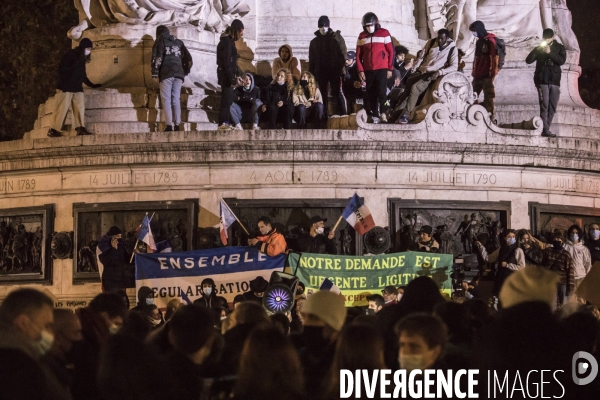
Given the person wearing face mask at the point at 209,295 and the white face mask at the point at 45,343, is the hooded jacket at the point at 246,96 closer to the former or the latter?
the person wearing face mask at the point at 209,295

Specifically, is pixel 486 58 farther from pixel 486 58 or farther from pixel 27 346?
pixel 27 346

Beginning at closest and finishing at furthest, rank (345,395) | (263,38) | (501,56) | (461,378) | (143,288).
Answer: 1. (345,395)
2. (461,378)
3. (143,288)
4. (501,56)
5. (263,38)

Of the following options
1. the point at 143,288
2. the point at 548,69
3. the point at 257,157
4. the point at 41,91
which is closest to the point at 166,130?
the point at 257,157

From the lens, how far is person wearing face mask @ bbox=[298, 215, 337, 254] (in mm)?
19297

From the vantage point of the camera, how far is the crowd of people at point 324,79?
69.1ft

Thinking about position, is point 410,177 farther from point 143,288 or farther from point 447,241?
point 143,288

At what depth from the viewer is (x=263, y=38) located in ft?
80.0

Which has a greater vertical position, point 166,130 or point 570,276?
point 166,130

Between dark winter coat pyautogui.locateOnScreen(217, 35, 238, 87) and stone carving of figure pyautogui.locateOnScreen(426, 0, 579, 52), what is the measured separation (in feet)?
17.7

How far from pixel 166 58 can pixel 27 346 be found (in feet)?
45.8

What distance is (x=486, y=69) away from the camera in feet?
71.7

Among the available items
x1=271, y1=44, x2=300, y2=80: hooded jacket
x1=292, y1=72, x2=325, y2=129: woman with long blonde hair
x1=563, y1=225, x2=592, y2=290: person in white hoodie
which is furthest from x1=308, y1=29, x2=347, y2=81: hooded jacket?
x1=563, y1=225, x2=592, y2=290: person in white hoodie

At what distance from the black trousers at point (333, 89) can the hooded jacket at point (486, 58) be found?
2199 millimetres

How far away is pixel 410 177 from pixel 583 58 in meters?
20.3
